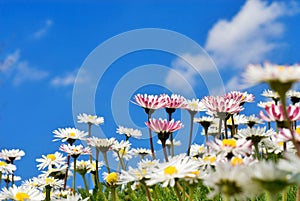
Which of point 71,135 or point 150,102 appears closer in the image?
point 150,102

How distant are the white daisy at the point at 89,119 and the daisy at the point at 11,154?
24.2 inches

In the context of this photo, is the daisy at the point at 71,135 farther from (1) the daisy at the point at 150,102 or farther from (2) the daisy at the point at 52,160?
(1) the daisy at the point at 150,102

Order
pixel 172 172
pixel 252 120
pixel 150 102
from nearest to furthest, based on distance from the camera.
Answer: pixel 172 172 < pixel 150 102 < pixel 252 120

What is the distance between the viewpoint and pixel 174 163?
150cm

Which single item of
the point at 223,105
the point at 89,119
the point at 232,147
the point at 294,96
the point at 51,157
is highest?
the point at 294,96

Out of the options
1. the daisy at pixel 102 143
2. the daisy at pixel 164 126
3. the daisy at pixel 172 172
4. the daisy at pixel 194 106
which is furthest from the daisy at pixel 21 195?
the daisy at pixel 194 106

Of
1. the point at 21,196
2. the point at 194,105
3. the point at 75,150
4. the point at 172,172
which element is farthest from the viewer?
the point at 75,150

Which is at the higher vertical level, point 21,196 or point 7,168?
point 7,168

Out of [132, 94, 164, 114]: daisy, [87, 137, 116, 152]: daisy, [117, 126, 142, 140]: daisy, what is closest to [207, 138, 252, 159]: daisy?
[132, 94, 164, 114]: daisy

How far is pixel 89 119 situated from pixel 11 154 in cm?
72

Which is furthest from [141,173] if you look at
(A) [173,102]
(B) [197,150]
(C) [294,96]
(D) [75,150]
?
(C) [294,96]

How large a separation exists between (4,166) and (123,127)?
849 mm

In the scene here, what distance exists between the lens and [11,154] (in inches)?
153

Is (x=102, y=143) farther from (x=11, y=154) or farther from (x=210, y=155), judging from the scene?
(x=11, y=154)
